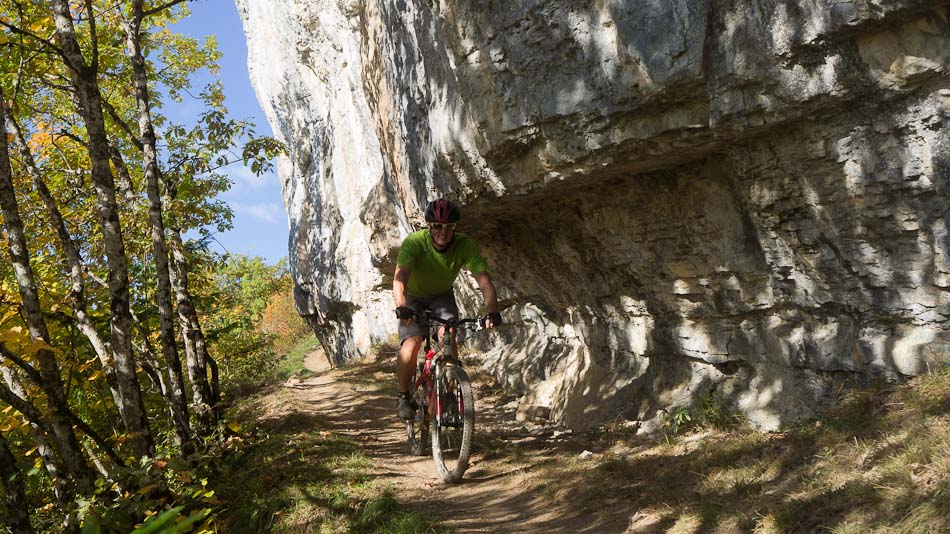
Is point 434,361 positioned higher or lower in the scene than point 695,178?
lower

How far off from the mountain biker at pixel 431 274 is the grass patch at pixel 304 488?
43.3 inches

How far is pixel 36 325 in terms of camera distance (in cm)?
516

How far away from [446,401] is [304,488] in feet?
4.82

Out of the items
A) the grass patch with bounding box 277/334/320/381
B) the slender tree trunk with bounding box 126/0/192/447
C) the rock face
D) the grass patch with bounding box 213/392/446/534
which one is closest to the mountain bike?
the grass patch with bounding box 213/392/446/534

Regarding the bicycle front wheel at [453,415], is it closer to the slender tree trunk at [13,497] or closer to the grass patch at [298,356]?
the slender tree trunk at [13,497]

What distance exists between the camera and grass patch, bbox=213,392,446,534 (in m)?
4.67

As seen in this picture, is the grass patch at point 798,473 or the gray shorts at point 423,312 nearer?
the grass patch at point 798,473

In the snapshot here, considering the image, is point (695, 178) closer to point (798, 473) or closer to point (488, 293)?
point (488, 293)

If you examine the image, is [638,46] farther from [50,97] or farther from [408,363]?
[50,97]

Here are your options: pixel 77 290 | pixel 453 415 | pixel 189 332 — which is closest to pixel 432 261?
pixel 453 415

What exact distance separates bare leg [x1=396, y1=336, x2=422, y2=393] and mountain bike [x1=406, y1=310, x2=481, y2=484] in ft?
0.40

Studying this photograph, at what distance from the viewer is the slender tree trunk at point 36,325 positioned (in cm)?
493

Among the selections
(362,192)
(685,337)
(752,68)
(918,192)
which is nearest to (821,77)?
(752,68)

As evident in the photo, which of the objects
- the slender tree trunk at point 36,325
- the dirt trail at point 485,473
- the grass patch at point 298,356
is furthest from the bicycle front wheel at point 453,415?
the grass patch at point 298,356
